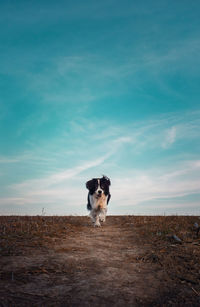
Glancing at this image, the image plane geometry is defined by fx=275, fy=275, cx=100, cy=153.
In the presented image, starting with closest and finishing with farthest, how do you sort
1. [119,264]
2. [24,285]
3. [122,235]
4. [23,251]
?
[24,285] < [119,264] < [23,251] < [122,235]

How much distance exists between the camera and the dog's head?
46.5 feet

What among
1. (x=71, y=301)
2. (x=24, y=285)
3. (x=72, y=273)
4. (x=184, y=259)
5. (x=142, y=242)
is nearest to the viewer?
(x=71, y=301)

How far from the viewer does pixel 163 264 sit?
6676 millimetres

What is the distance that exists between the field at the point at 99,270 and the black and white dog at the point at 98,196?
438 cm

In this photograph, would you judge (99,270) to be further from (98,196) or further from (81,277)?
(98,196)

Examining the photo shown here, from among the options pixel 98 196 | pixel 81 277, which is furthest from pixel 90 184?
pixel 81 277

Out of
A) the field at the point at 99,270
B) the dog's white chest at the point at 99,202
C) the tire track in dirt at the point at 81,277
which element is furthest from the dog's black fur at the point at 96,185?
the tire track in dirt at the point at 81,277

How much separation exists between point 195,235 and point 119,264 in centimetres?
395

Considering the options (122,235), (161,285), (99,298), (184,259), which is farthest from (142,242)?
(99,298)

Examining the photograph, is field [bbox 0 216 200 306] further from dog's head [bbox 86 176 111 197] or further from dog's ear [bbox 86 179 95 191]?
dog's ear [bbox 86 179 95 191]

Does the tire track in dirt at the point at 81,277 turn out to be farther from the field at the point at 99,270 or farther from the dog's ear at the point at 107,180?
the dog's ear at the point at 107,180

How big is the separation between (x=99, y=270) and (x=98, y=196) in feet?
26.8

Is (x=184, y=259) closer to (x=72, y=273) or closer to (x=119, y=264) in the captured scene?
(x=119, y=264)

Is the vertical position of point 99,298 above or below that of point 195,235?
below
